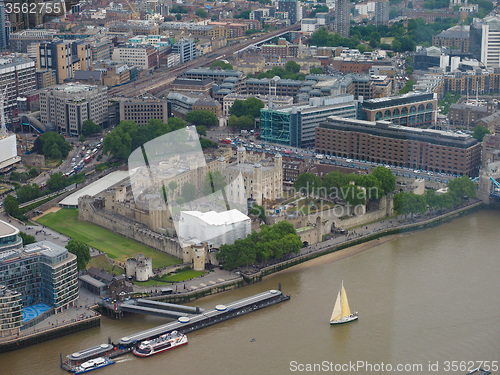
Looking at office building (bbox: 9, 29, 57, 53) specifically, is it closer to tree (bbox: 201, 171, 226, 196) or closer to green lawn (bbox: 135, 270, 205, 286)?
tree (bbox: 201, 171, 226, 196)

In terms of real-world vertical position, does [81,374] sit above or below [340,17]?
below

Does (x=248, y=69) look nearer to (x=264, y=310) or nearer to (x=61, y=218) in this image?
(x=61, y=218)

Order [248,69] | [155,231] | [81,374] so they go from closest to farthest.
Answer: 1. [81,374]
2. [155,231]
3. [248,69]

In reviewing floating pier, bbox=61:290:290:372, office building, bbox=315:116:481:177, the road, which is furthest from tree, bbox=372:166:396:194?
floating pier, bbox=61:290:290:372

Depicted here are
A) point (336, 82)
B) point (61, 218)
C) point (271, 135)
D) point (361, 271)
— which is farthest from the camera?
point (336, 82)

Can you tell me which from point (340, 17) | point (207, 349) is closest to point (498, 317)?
point (207, 349)

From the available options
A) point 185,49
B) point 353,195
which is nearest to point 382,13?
point 185,49
